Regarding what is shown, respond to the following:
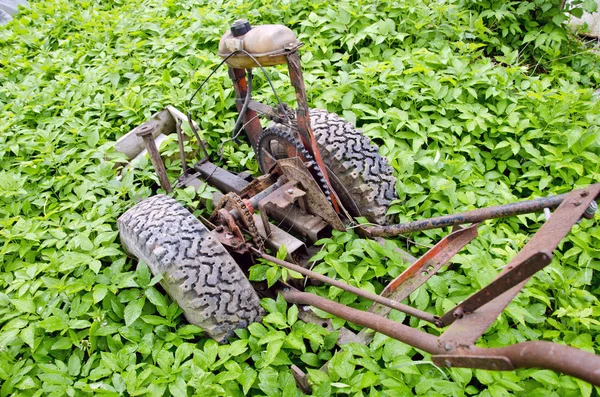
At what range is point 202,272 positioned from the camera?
258cm

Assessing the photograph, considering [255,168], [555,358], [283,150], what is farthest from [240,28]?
[555,358]

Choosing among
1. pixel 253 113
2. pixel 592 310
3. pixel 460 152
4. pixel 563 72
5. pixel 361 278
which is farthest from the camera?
pixel 563 72

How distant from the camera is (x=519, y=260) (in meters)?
1.61

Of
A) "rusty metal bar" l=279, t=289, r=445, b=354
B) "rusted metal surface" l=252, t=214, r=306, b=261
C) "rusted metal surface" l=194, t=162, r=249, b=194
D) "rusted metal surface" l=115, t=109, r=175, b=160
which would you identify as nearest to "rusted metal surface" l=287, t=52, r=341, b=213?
"rusted metal surface" l=252, t=214, r=306, b=261

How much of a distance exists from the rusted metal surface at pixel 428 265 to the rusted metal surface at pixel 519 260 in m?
0.60

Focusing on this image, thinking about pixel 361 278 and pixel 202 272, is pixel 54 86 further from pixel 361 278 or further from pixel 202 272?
pixel 361 278

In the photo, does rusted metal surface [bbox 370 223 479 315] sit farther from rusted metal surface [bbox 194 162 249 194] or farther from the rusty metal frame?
rusted metal surface [bbox 194 162 249 194]

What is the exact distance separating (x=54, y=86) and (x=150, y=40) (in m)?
1.37

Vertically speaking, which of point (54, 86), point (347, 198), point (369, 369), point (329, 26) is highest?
point (329, 26)

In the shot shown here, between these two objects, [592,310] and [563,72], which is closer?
[592,310]

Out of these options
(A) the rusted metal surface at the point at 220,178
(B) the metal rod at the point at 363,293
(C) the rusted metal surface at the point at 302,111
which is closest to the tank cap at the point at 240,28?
(C) the rusted metal surface at the point at 302,111

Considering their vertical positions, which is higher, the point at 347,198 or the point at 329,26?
the point at 329,26

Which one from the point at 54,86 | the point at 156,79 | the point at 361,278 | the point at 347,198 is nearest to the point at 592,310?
the point at 361,278

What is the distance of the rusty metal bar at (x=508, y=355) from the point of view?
113cm
